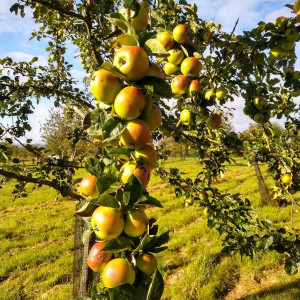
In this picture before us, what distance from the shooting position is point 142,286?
0.86 m

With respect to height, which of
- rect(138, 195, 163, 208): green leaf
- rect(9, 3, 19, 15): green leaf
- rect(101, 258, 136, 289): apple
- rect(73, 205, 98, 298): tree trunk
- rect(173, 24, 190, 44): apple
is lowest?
rect(73, 205, 98, 298): tree trunk

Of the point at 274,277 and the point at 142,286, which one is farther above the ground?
the point at 142,286

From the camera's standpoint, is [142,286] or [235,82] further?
[235,82]

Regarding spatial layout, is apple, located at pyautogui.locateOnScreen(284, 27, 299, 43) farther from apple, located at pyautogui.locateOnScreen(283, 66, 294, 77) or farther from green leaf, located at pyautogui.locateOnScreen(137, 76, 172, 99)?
green leaf, located at pyautogui.locateOnScreen(137, 76, 172, 99)

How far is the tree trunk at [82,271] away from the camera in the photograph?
2.84m

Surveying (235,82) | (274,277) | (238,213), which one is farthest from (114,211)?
(274,277)

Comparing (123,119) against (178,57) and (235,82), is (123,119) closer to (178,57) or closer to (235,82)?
(178,57)


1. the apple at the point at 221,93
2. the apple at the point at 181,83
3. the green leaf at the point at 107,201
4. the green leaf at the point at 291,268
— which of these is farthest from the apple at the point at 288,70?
the green leaf at the point at 291,268

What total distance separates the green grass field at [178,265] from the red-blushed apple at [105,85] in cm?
425

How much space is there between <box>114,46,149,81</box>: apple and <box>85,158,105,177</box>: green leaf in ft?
1.23

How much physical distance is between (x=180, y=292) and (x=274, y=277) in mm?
2192

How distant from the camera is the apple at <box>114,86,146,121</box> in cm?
83

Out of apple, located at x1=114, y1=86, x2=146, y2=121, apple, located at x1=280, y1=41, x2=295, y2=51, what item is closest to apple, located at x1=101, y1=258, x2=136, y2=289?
apple, located at x1=114, y1=86, x2=146, y2=121

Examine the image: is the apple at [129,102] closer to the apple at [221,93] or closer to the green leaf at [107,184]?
the green leaf at [107,184]
